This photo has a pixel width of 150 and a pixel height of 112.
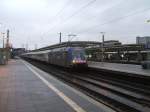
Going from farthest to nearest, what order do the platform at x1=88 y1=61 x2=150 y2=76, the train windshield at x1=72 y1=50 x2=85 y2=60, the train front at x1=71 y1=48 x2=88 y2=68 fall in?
1. the train windshield at x1=72 y1=50 x2=85 y2=60
2. the train front at x1=71 y1=48 x2=88 y2=68
3. the platform at x1=88 y1=61 x2=150 y2=76

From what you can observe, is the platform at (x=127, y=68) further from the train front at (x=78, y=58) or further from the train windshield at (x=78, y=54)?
the train windshield at (x=78, y=54)

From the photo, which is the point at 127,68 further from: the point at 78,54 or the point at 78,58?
the point at 78,54

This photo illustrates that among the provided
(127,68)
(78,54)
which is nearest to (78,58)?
(78,54)

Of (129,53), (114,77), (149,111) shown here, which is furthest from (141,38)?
(149,111)

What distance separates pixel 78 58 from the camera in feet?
135

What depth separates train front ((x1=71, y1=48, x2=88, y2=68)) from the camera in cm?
4044

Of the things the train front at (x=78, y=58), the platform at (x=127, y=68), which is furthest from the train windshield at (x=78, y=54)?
the platform at (x=127, y=68)

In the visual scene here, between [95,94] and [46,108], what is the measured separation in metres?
7.85

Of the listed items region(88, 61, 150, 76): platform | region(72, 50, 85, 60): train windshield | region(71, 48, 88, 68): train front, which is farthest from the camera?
region(72, 50, 85, 60): train windshield

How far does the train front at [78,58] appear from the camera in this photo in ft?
133

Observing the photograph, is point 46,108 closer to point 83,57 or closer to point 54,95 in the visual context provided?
point 54,95

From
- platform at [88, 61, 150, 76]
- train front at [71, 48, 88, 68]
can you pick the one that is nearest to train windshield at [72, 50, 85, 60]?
train front at [71, 48, 88, 68]

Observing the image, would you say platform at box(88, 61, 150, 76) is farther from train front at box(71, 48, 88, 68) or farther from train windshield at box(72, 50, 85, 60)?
train windshield at box(72, 50, 85, 60)

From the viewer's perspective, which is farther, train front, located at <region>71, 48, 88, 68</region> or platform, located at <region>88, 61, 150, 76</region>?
train front, located at <region>71, 48, 88, 68</region>
